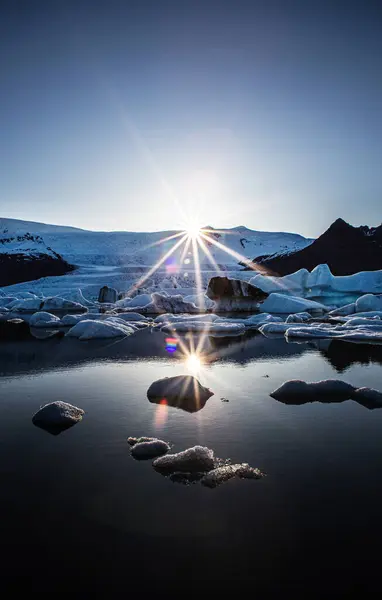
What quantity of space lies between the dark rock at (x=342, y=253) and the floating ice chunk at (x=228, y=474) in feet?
141

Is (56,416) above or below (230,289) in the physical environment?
below

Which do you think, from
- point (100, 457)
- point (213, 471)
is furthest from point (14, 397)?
point (213, 471)

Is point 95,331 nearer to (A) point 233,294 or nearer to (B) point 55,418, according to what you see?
(B) point 55,418

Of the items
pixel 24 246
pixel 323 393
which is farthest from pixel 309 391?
pixel 24 246

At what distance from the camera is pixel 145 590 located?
8.40ft

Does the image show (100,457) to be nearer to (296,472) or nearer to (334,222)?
(296,472)

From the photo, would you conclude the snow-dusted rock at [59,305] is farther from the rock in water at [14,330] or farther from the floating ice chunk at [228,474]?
the floating ice chunk at [228,474]

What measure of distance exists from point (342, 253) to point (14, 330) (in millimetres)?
38986

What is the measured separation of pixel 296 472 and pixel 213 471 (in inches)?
33.9

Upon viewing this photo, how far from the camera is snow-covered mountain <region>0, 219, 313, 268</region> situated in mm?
66250

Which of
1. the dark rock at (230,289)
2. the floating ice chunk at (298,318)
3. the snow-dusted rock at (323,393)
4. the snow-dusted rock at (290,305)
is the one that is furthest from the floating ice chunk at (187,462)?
the dark rock at (230,289)

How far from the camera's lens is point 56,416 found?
5316 millimetres

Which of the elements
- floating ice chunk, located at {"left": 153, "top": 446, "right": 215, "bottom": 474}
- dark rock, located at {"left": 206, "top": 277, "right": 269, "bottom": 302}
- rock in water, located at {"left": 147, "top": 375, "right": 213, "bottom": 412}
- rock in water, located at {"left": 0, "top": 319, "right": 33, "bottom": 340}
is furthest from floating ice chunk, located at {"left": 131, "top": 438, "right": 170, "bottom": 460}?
dark rock, located at {"left": 206, "top": 277, "right": 269, "bottom": 302}

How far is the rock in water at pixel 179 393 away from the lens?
629cm
